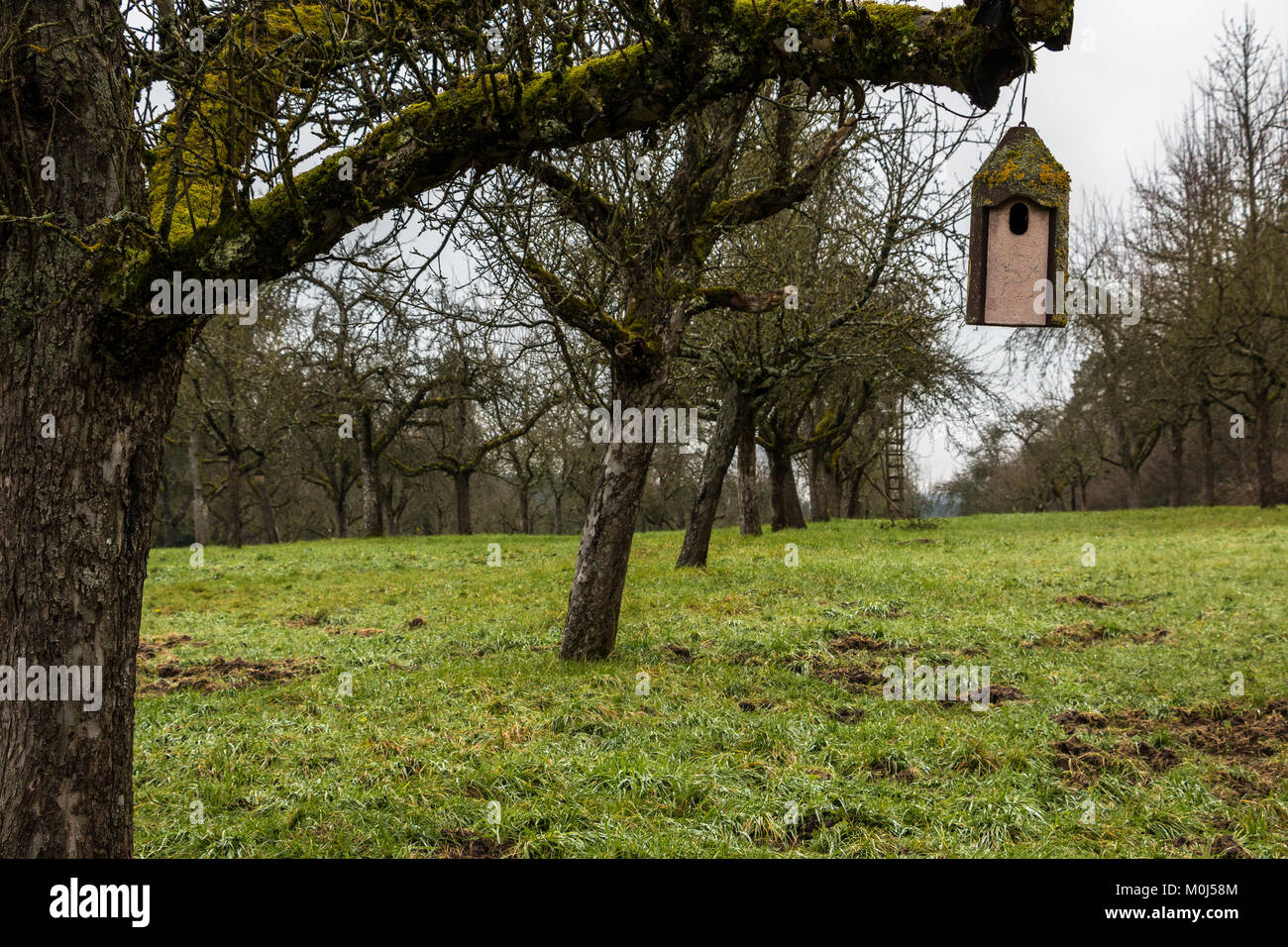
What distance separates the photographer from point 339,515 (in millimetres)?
37031

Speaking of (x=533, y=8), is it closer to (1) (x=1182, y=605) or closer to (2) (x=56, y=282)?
(2) (x=56, y=282)

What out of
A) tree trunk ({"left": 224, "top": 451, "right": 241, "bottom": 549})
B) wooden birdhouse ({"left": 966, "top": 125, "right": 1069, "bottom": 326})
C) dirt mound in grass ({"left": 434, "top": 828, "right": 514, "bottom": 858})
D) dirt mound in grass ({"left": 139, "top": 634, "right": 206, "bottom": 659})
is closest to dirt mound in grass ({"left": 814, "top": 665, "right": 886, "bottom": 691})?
dirt mound in grass ({"left": 434, "top": 828, "right": 514, "bottom": 858})

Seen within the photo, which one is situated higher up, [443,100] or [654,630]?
[443,100]

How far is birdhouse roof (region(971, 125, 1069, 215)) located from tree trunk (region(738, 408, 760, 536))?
1341 cm

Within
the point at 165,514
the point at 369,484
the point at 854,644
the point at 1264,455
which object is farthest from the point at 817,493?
the point at 165,514

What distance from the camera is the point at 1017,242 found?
13.9ft

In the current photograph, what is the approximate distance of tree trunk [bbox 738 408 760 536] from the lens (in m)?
18.8

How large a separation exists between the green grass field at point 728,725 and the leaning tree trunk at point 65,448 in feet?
3.91

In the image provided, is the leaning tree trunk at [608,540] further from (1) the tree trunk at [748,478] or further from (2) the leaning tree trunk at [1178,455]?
(2) the leaning tree trunk at [1178,455]

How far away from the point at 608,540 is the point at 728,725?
2.53 m

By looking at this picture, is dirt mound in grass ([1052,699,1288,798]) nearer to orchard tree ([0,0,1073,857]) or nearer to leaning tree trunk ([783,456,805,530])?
orchard tree ([0,0,1073,857])
